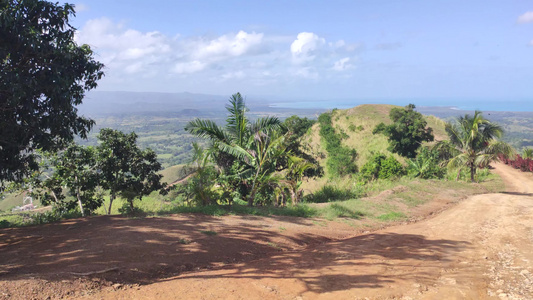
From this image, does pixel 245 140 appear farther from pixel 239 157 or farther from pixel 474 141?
pixel 474 141

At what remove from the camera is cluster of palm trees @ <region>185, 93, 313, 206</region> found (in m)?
9.68

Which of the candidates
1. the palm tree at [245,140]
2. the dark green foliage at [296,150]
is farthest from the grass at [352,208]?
the dark green foliage at [296,150]

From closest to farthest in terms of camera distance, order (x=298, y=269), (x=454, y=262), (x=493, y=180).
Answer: (x=298, y=269), (x=454, y=262), (x=493, y=180)

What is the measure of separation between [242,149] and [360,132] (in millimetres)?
27007

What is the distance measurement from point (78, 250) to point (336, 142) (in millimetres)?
31183

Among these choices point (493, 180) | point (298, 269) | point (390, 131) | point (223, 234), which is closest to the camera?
point (298, 269)

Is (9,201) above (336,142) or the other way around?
the other way around

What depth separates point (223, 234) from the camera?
650cm

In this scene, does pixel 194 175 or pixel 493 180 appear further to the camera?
pixel 493 180

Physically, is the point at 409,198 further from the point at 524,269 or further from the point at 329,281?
the point at 329,281

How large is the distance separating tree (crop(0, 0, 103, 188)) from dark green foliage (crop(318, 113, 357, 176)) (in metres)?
26.4

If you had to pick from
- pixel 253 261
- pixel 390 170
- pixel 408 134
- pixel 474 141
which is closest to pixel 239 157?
pixel 253 261

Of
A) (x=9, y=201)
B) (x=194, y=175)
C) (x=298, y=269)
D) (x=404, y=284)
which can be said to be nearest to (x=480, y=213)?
(x=404, y=284)

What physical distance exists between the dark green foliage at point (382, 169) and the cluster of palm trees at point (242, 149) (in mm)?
14618
